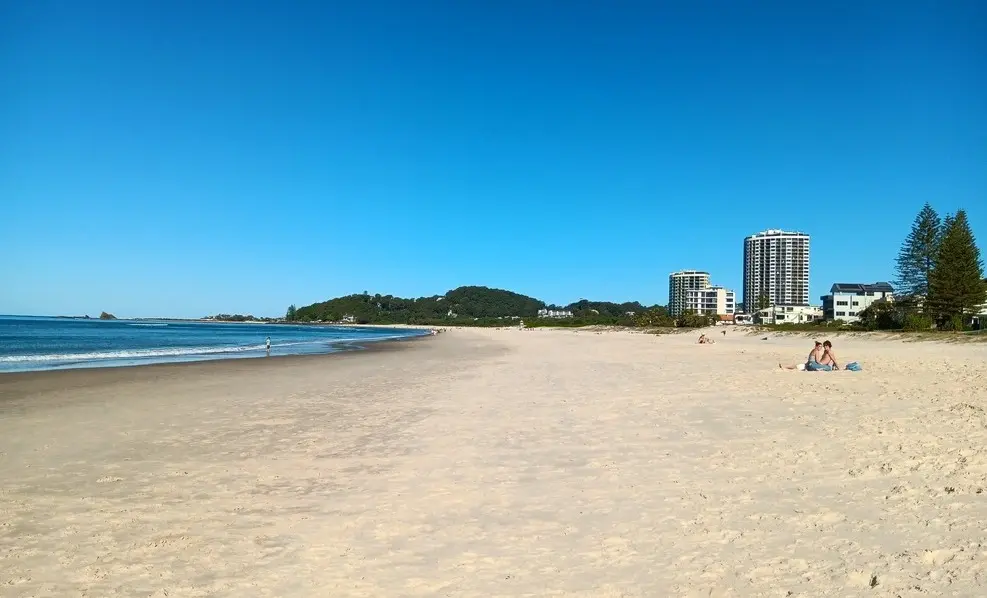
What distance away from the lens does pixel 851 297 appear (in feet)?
361

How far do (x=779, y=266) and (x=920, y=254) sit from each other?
390 ft

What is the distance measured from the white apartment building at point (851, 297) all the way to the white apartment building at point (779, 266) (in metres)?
55.0

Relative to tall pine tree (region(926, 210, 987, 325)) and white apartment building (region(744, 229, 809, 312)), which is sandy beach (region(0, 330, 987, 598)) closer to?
tall pine tree (region(926, 210, 987, 325))

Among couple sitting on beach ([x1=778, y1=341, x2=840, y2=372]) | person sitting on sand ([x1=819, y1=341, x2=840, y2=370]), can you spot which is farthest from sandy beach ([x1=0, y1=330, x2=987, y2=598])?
person sitting on sand ([x1=819, y1=341, x2=840, y2=370])

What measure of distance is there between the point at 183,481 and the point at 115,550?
6.98ft

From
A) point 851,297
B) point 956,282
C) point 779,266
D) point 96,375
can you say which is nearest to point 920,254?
point 956,282

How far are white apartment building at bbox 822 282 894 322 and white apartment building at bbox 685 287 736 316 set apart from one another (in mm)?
66789

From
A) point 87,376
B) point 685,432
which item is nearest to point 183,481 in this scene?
point 685,432

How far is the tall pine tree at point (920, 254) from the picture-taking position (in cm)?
6519

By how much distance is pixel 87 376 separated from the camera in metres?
19.6

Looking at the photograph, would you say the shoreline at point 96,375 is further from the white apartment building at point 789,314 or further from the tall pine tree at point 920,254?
the white apartment building at point 789,314

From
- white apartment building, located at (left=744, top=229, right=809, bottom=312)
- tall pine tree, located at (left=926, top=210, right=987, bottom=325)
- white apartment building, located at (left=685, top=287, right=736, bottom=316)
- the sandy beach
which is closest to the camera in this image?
the sandy beach

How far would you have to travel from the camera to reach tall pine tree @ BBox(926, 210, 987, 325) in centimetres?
5456

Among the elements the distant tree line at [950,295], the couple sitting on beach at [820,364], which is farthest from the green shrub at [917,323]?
the couple sitting on beach at [820,364]
